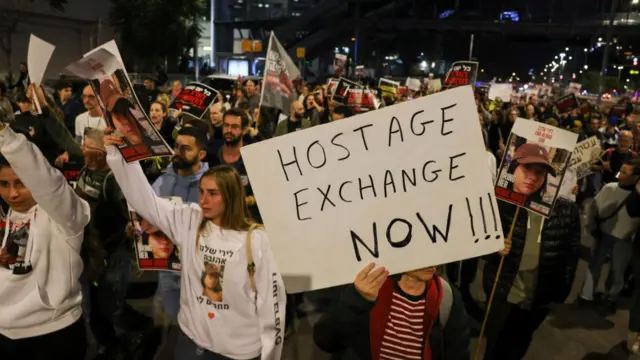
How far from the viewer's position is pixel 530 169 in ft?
13.2

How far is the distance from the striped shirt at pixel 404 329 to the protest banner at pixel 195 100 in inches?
166

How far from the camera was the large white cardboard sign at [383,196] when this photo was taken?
7.22 ft

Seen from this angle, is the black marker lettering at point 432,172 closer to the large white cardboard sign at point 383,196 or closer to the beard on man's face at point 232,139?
the large white cardboard sign at point 383,196

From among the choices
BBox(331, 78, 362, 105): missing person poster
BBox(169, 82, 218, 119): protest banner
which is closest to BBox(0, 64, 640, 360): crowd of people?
BBox(169, 82, 218, 119): protest banner

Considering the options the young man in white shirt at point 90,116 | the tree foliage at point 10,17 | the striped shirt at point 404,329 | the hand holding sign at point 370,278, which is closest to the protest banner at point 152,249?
the striped shirt at point 404,329

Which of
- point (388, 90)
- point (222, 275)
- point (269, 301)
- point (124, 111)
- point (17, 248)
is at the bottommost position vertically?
point (269, 301)

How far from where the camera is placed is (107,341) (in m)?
4.45

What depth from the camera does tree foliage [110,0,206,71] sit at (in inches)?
985

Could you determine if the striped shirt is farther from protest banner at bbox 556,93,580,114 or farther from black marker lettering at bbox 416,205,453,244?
protest banner at bbox 556,93,580,114

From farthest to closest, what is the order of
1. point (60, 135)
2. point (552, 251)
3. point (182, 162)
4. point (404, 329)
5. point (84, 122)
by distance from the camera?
point (84, 122)
point (60, 135)
point (552, 251)
point (182, 162)
point (404, 329)

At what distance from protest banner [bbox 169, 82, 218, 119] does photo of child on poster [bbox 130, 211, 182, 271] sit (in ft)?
8.56

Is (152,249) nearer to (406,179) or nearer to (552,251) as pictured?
(406,179)

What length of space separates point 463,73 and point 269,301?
26.7 feet

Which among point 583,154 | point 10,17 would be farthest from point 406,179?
point 10,17
